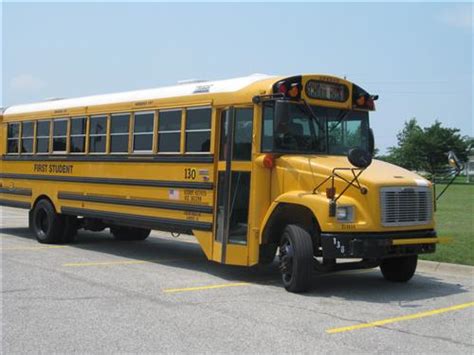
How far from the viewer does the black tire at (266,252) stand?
838cm

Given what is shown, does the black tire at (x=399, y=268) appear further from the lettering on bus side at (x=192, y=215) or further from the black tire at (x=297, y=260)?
the lettering on bus side at (x=192, y=215)

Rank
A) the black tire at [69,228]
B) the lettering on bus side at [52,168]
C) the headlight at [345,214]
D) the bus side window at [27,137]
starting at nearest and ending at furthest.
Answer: the headlight at [345,214] → the lettering on bus side at [52,168] → the black tire at [69,228] → the bus side window at [27,137]

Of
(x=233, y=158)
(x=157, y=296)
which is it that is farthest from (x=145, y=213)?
(x=157, y=296)

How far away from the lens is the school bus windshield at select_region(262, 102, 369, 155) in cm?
837

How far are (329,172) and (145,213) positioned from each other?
12.1 ft

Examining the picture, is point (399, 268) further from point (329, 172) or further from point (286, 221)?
point (329, 172)

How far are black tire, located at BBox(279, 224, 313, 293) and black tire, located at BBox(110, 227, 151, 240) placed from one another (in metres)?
5.84

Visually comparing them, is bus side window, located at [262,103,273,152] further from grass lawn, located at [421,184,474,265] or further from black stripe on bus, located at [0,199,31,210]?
black stripe on bus, located at [0,199,31,210]

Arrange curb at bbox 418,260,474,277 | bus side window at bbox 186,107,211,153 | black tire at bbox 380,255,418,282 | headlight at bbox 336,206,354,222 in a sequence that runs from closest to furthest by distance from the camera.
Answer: headlight at bbox 336,206,354,222 < black tire at bbox 380,255,418,282 < bus side window at bbox 186,107,211,153 < curb at bbox 418,260,474,277

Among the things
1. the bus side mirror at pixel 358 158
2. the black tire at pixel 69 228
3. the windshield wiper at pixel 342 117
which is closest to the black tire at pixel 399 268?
the bus side mirror at pixel 358 158

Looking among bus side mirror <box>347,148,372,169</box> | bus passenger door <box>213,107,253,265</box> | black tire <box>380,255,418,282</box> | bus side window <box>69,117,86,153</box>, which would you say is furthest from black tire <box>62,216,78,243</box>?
bus side mirror <box>347,148,372,169</box>

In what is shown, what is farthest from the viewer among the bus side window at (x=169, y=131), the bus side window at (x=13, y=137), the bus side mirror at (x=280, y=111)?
the bus side window at (x=13, y=137)

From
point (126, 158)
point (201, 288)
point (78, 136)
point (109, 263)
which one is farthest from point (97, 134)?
point (201, 288)

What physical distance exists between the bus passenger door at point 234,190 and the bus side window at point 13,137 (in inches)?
253
